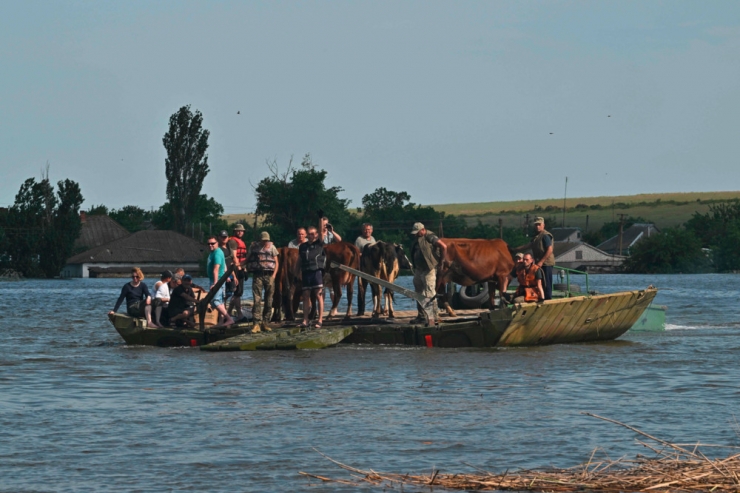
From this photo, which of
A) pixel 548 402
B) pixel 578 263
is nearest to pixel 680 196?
pixel 578 263

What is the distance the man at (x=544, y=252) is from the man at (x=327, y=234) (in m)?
3.17

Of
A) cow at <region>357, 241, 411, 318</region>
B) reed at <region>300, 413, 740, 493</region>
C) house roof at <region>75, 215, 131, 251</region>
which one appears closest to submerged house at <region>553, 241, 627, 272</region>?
house roof at <region>75, 215, 131, 251</region>

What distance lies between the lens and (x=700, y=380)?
14.9m

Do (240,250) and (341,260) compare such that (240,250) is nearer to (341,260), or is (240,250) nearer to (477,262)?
(341,260)

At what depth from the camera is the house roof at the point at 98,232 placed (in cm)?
12119

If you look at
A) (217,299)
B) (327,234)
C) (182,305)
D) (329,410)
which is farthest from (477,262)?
(329,410)

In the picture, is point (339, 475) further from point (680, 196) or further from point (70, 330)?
point (680, 196)

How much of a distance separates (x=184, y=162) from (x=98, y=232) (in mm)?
33639

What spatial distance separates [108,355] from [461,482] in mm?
12094

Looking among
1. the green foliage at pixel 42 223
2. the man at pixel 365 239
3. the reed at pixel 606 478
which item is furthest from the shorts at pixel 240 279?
the green foliage at pixel 42 223

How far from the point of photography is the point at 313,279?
17875mm

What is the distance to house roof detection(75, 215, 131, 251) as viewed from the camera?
121188 millimetres

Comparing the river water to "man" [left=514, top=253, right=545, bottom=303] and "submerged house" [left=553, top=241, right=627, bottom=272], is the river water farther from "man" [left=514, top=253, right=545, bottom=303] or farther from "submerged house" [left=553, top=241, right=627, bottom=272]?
"submerged house" [left=553, top=241, right=627, bottom=272]

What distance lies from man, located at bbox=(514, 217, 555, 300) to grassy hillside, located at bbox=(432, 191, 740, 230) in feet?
476
